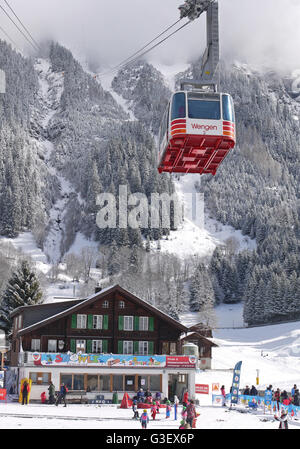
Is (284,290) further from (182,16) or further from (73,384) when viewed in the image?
(182,16)

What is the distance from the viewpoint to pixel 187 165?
100 feet

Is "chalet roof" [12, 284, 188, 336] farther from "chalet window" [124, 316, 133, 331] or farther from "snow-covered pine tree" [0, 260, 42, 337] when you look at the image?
"snow-covered pine tree" [0, 260, 42, 337]

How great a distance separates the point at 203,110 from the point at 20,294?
42.3 metres

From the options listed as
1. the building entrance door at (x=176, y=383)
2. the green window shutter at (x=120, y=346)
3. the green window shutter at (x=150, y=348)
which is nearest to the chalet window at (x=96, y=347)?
the green window shutter at (x=120, y=346)

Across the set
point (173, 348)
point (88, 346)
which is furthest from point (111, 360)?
point (173, 348)

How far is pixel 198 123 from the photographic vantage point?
2664 cm

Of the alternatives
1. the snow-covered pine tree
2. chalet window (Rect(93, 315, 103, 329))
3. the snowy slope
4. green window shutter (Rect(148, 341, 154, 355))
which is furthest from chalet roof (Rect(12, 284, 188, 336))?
the snow-covered pine tree

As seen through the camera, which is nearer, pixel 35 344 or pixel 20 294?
pixel 35 344

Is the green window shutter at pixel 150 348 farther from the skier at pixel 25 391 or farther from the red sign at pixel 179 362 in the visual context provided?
the skier at pixel 25 391

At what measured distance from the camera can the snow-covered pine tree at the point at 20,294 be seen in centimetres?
6334

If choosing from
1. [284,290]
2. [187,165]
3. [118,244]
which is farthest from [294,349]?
[118,244]

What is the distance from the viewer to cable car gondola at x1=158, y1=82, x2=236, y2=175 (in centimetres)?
2670

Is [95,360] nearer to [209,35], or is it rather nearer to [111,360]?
[111,360]

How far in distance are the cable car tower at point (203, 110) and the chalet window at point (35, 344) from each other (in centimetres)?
2503
